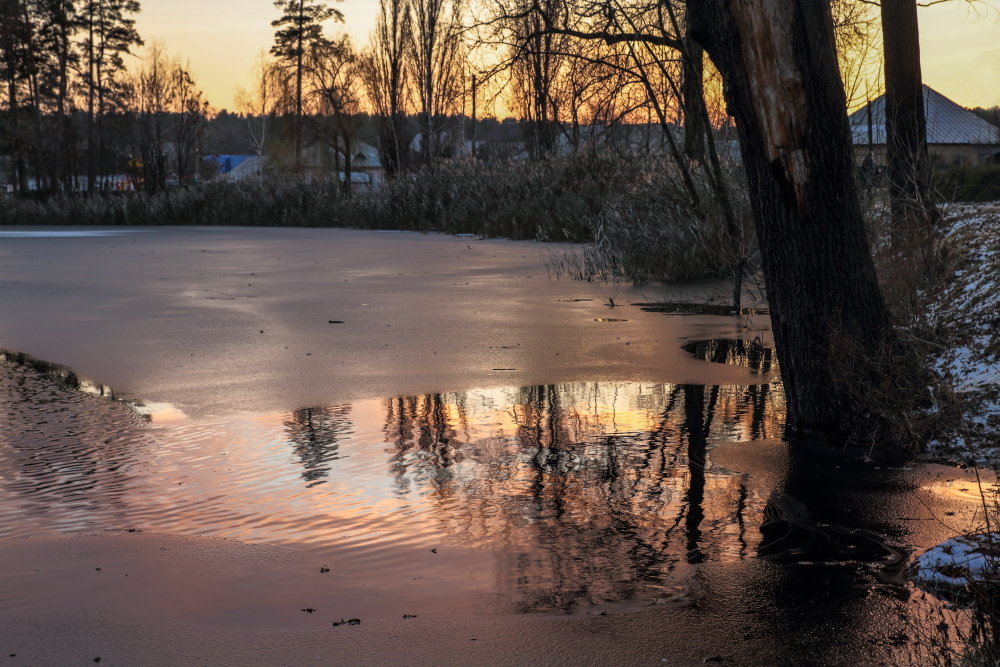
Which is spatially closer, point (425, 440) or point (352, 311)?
point (425, 440)

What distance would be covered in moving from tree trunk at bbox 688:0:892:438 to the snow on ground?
1.50 feet

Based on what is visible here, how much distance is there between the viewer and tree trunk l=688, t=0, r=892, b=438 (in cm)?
484

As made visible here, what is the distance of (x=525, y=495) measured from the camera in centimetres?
403

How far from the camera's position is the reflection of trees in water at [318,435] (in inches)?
174

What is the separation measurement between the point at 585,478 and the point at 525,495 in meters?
0.34

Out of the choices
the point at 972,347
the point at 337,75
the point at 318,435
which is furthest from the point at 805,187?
the point at 337,75

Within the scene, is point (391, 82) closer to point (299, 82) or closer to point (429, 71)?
point (429, 71)

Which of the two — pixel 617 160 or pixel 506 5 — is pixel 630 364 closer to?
pixel 506 5

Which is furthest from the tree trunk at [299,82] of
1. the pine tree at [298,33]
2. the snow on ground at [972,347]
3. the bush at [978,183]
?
the snow on ground at [972,347]

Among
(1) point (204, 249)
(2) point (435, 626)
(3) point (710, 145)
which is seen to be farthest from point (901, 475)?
(1) point (204, 249)

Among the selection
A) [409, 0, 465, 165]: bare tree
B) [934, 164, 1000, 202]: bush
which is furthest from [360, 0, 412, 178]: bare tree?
[934, 164, 1000, 202]: bush

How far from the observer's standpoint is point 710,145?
9906 millimetres

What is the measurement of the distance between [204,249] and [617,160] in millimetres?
7919

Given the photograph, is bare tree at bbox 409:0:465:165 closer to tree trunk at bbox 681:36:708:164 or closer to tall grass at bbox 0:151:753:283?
tall grass at bbox 0:151:753:283
